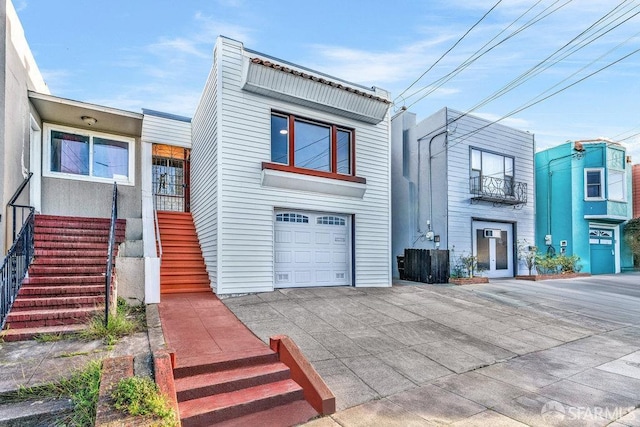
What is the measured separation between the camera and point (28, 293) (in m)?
5.32

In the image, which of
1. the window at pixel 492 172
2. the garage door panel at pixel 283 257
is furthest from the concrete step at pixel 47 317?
the window at pixel 492 172

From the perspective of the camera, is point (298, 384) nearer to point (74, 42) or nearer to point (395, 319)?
point (395, 319)

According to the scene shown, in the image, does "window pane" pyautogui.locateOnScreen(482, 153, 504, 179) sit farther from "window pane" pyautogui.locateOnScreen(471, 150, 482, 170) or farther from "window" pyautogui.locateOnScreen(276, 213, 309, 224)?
"window" pyautogui.locateOnScreen(276, 213, 309, 224)

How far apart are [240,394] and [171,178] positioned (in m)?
9.49

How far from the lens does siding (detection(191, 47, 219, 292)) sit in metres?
7.65

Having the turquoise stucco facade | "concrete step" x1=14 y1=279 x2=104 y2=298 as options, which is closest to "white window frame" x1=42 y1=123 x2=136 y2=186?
"concrete step" x1=14 y1=279 x2=104 y2=298

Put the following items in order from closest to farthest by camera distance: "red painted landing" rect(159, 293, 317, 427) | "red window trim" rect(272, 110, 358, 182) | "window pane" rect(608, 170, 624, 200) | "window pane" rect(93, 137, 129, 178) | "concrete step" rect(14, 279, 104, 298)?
"red painted landing" rect(159, 293, 317, 427)
"concrete step" rect(14, 279, 104, 298)
"red window trim" rect(272, 110, 358, 182)
"window pane" rect(93, 137, 129, 178)
"window pane" rect(608, 170, 624, 200)

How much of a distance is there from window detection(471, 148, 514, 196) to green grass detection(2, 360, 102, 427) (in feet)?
41.5

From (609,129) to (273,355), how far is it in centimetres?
1834

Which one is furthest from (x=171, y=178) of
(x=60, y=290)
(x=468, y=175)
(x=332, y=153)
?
(x=468, y=175)

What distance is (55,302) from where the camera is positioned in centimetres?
529

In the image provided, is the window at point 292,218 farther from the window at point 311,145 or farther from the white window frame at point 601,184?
the white window frame at point 601,184

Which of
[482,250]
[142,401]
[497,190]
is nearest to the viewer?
[142,401]

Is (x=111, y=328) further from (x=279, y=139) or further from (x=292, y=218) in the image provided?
(x=279, y=139)
